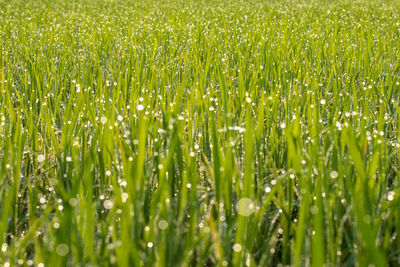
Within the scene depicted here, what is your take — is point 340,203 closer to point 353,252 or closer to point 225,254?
point 353,252

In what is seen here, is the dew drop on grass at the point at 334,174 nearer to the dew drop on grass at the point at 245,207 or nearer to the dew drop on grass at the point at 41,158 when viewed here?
the dew drop on grass at the point at 245,207

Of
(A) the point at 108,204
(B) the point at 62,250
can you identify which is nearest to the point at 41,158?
(A) the point at 108,204

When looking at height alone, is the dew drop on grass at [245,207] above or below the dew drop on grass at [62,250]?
above

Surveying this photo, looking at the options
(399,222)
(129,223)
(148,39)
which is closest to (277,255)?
(399,222)

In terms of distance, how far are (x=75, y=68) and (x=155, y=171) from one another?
50.3 inches

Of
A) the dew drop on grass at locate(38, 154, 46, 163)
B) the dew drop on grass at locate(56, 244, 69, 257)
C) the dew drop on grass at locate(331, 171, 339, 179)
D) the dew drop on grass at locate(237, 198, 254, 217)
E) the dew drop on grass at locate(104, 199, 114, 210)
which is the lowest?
the dew drop on grass at locate(56, 244, 69, 257)

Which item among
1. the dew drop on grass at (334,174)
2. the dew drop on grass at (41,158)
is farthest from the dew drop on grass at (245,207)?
the dew drop on grass at (41,158)

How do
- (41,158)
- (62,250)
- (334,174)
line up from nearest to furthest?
(62,250) < (334,174) < (41,158)

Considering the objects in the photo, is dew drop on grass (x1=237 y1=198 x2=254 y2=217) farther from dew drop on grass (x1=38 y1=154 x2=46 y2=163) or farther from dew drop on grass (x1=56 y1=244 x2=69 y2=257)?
dew drop on grass (x1=38 y1=154 x2=46 y2=163)

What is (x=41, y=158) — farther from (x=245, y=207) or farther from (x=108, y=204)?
(x=245, y=207)

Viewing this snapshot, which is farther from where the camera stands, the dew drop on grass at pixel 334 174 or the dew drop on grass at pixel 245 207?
the dew drop on grass at pixel 334 174

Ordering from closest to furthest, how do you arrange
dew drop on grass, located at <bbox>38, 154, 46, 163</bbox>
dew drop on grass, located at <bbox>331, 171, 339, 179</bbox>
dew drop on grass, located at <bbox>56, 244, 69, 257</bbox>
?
dew drop on grass, located at <bbox>56, 244, 69, 257</bbox>, dew drop on grass, located at <bbox>331, 171, 339, 179</bbox>, dew drop on grass, located at <bbox>38, 154, 46, 163</bbox>

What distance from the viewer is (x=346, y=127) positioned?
42.3 inches

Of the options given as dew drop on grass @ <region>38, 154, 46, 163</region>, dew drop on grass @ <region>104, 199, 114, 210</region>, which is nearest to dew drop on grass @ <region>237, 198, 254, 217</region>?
dew drop on grass @ <region>104, 199, 114, 210</region>
